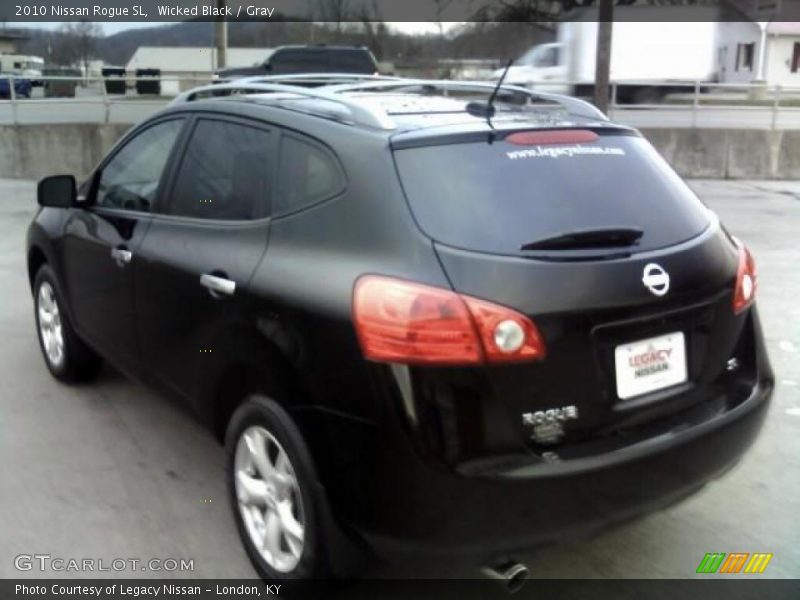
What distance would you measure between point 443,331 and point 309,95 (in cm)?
142

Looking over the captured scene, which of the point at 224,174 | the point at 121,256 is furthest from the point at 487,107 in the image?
the point at 121,256

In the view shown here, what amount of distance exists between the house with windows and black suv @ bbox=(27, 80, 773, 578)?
43.5 meters

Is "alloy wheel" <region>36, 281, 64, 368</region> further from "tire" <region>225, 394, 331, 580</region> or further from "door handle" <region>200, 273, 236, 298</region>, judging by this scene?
"tire" <region>225, 394, 331, 580</region>

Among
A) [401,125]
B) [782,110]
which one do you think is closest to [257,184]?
[401,125]

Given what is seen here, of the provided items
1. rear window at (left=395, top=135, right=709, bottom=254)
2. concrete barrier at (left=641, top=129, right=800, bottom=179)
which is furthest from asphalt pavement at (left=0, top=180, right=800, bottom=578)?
concrete barrier at (left=641, top=129, right=800, bottom=179)

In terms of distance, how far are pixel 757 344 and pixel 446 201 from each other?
1.32m

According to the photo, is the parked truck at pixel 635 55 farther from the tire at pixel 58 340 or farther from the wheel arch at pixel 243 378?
the wheel arch at pixel 243 378

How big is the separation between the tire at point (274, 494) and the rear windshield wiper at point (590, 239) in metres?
0.96

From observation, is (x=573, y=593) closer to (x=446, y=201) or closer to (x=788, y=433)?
(x=446, y=201)

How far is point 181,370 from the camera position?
3.45 metres

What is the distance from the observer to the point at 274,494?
9.53 feet

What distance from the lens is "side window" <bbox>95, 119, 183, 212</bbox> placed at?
3883 mm

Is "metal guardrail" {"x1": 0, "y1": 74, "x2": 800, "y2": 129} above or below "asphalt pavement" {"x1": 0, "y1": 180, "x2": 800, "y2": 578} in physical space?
above

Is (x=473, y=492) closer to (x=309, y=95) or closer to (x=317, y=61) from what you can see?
(x=309, y=95)
